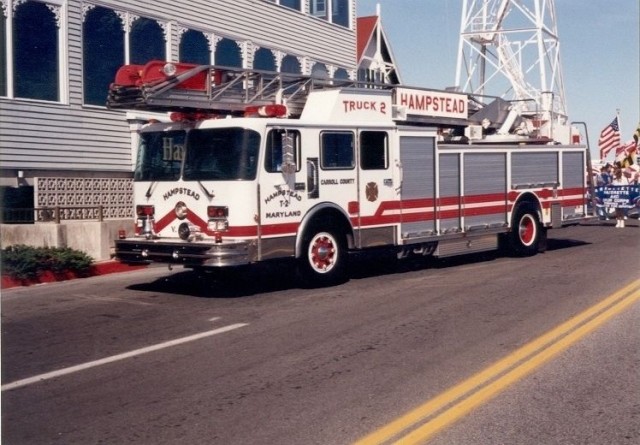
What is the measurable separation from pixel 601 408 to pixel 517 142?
38.3ft

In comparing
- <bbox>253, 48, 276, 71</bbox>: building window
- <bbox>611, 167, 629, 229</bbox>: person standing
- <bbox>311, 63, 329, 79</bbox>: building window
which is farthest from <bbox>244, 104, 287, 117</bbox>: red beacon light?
<bbox>311, 63, 329, 79</bbox>: building window

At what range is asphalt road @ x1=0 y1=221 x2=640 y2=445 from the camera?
6223 millimetres

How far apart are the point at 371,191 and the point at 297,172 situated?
5.56 ft

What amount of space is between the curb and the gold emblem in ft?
13.2

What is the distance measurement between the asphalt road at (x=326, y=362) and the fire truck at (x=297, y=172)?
2.57 ft

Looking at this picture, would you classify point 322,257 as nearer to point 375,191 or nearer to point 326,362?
point 375,191

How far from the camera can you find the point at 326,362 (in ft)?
26.7

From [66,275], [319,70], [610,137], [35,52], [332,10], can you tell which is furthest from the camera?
[610,137]

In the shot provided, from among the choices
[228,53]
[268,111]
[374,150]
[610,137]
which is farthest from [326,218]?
[610,137]

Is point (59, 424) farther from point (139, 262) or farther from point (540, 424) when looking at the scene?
point (139, 262)

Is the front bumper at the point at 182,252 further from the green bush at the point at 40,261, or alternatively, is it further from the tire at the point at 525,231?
the tire at the point at 525,231

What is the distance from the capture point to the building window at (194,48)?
23.0 metres

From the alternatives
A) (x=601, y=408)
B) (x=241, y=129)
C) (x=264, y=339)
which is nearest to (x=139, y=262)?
(x=241, y=129)

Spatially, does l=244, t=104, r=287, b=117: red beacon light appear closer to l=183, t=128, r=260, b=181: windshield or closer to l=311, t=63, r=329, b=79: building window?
l=183, t=128, r=260, b=181: windshield
